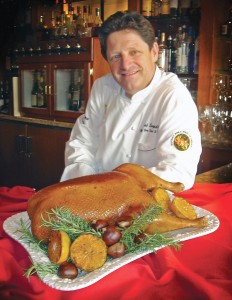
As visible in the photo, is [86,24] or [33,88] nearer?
[86,24]

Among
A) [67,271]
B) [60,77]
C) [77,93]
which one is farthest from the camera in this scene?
[60,77]

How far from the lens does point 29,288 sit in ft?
2.06

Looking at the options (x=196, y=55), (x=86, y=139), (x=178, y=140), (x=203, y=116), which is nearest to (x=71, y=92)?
(x=196, y=55)

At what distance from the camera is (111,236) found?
665 mm

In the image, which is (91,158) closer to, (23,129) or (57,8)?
(23,129)

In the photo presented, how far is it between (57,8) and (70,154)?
256 cm

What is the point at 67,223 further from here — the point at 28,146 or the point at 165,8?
the point at 28,146

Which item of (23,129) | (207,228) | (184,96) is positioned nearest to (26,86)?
(23,129)

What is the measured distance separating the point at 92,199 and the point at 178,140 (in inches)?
Answer: 24.4

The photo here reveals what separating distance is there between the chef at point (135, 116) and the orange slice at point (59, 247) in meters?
0.60

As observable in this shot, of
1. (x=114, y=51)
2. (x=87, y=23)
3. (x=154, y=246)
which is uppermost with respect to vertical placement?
(x=87, y=23)

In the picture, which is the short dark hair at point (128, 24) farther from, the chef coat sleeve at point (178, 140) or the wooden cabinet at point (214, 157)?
the wooden cabinet at point (214, 157)

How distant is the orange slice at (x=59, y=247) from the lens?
2.11ft

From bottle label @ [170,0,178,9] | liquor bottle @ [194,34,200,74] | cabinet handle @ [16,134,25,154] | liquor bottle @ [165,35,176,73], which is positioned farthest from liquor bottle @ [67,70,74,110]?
liquor bottle @ [194,34,200,74]
